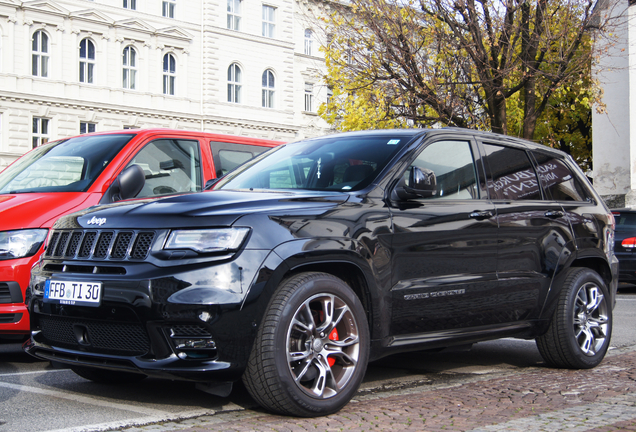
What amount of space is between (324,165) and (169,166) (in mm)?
2860

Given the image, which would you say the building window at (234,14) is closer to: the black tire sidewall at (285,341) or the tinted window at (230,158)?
the tinted window at (230,158)

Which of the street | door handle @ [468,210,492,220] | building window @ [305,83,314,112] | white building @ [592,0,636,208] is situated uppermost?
building window @ [305,83,314,112]

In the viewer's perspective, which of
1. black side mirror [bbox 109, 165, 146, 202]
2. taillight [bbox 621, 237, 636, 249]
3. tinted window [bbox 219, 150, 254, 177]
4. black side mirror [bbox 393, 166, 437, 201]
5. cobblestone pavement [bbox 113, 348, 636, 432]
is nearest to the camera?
cobblestone pavement [bbox 113, 348, 636, 432]

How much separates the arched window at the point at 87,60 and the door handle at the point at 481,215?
121ft

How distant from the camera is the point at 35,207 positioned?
610cm

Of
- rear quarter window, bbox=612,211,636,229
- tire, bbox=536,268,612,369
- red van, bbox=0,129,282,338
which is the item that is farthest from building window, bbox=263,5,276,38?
tire, bbox=536,268,612,369

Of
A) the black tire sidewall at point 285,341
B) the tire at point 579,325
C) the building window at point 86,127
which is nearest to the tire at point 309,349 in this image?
the black tire sidewall at point 285,341

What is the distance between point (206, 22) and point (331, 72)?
23.2 metres

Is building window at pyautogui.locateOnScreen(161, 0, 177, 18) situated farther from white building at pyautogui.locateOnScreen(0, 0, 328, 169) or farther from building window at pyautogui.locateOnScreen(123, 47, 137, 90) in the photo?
building window at pyautogui.locateOnScreen(123, 47, 137, 90)

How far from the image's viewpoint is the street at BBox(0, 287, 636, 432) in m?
3.97

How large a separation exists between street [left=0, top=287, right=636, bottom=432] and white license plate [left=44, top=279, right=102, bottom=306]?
61 centimetres

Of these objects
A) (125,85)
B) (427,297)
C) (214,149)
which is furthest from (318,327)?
(125,85)

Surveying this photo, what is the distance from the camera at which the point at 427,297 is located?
4.77 metres

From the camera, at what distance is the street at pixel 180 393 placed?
3.97 metres
